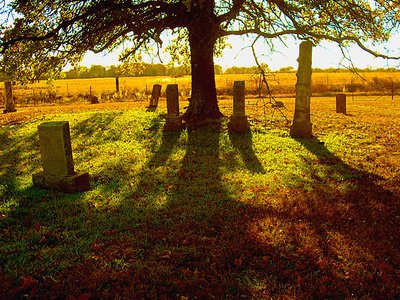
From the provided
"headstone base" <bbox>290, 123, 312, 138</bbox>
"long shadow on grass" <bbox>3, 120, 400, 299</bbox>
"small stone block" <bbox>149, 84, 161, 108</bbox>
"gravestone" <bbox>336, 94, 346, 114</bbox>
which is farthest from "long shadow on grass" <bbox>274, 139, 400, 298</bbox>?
"small stone block" <bbox>149, 84, 161, 108</bbox>

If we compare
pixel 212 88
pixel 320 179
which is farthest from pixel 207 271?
pixel 212 88

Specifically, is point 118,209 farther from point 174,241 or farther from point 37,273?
point 37,273

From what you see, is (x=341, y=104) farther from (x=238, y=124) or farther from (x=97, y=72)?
(x=97, y=72)

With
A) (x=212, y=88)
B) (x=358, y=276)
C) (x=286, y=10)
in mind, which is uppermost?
(x=286, y=10)

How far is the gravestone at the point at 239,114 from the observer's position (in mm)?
13039

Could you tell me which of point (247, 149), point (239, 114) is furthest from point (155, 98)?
point (247, 149)

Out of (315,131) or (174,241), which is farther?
(315,131)

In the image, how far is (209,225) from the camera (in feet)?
18.2

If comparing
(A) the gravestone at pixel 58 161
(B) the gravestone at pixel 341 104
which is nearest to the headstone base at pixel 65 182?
(A) the gravestone at pixel 58 161

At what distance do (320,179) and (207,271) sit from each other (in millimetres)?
4861

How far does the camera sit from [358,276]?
4.11m

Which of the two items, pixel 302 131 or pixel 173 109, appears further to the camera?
pixel 173 109

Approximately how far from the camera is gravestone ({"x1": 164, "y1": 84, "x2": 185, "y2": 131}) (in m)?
13.3

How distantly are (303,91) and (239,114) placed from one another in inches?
100
